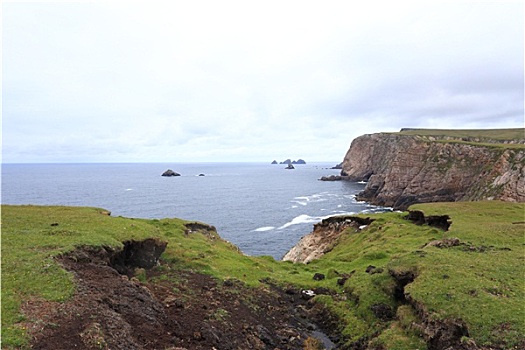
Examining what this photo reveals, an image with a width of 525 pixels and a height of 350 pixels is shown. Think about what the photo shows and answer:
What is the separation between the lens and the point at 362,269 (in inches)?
1355

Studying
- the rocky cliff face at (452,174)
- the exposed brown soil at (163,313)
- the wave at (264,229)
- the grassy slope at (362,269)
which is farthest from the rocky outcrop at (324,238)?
the rocky cliff face at (452,174)

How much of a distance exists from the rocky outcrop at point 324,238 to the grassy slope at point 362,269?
9773 mm

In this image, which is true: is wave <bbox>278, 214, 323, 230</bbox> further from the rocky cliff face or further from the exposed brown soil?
the exposed brown soil

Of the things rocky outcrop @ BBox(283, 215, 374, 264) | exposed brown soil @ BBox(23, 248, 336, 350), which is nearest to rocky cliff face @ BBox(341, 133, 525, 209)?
rocky outcrop @ BBox(283, 215, 374, 264)

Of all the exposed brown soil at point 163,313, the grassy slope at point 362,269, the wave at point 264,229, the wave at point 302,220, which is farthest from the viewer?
the wave at point 302,220

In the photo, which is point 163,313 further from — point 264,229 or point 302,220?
point 302,220

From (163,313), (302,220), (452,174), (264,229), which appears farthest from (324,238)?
(452,174)

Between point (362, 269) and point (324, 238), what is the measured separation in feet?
85.4

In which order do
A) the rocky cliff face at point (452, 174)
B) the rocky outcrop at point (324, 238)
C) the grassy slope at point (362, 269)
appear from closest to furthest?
the grassy slope at point (362, 269) < the rocky outcrop at point (324, 238) < the rocky cliff face at point (452, 174)

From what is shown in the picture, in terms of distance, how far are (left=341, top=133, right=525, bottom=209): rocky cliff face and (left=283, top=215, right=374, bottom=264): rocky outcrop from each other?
174 feet

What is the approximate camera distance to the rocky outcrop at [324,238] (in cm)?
5678

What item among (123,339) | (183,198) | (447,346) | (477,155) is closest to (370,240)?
(447,346)

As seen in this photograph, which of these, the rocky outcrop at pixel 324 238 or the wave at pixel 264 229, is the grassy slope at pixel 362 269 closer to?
the rocky outcrop at pixel 324 238

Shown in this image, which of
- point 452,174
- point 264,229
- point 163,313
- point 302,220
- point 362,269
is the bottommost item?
point 264,229
